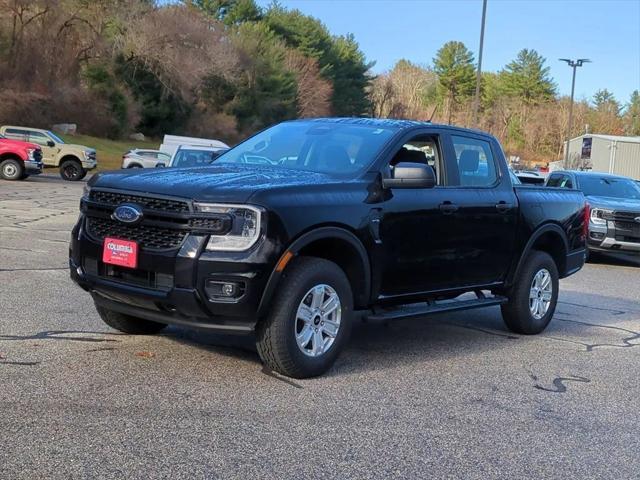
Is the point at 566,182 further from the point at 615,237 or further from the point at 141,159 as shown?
the point at 141,159

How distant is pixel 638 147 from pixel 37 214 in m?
47.9

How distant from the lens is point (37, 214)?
17.5 m

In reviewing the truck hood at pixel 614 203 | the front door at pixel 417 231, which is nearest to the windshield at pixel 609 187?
the truck hood at pixel 614 203

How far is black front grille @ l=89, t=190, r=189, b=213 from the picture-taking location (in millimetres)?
5320

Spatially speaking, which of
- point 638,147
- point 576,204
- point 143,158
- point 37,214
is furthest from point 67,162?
point 638,147

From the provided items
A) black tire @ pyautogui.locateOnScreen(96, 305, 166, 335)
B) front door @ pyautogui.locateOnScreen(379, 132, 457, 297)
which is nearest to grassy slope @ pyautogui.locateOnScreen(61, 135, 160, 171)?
black tire @ pyautogui.locateOnScreen(96, 305, 166, 335)

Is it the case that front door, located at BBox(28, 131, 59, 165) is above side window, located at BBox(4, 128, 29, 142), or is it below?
below

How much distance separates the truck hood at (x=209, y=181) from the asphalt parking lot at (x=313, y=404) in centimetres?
127

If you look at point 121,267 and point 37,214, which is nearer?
point 121,267

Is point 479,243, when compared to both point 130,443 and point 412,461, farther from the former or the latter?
point 130,443

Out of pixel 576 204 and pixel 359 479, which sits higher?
pixel 576 204

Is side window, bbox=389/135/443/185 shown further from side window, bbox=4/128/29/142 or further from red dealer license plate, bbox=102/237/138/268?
side window, bbox=4/128/29/142

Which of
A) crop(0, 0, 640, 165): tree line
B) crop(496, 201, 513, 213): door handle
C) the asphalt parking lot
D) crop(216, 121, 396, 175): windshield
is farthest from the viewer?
crop(0, 0, 640, 165): tree line

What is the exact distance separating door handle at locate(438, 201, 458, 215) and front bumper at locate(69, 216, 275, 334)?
2.02m
